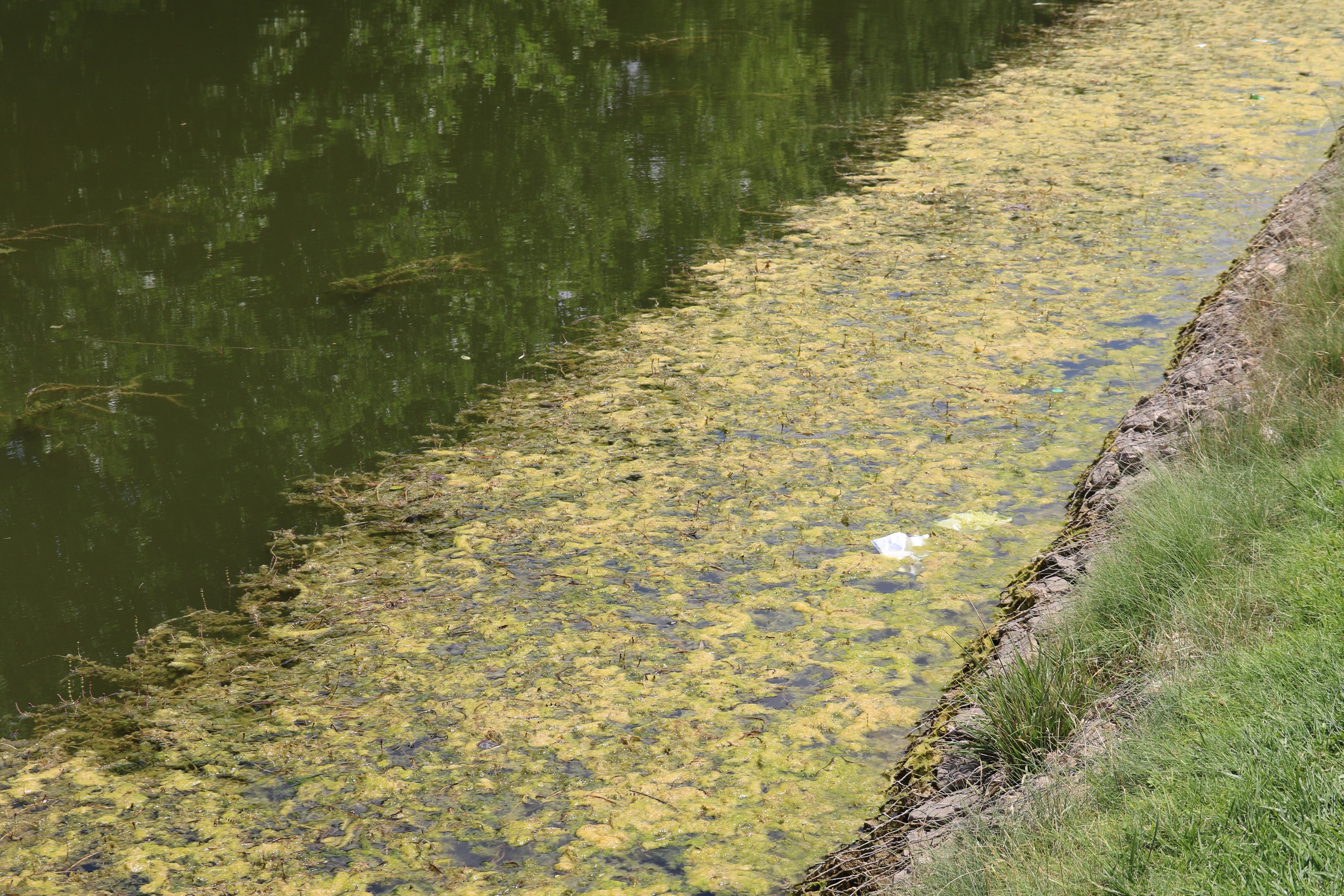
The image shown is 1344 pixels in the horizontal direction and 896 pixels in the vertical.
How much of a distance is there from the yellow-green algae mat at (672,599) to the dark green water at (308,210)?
60 centimetres

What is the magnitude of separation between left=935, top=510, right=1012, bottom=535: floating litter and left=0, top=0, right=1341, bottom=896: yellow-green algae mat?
0.11ft

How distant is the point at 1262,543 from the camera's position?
8.70ft

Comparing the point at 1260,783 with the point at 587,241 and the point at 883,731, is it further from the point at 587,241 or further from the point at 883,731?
the point at 587,241

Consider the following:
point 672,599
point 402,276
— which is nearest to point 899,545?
point 672,599

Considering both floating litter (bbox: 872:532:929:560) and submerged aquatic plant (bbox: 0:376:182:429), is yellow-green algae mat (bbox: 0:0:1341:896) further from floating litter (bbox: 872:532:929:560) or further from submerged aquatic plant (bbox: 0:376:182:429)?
submerged aquatic plant (bbox: 0:376:182:429)

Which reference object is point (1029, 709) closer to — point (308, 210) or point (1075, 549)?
point (1075, 549)

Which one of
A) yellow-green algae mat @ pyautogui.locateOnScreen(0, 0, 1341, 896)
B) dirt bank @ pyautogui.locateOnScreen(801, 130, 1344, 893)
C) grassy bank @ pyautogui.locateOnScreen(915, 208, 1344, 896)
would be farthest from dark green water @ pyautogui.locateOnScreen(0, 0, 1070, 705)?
grassy bank @ pyautogui.locateOnScreen(915, 208, 1344, 896)

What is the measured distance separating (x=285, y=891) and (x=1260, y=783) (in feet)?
6.48

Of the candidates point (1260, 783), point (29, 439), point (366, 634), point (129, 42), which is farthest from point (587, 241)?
point (129, 42)

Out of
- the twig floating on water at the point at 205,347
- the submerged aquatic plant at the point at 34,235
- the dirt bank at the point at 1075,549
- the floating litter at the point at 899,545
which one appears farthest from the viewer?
the submerged aquatic plant at the point at 34,235

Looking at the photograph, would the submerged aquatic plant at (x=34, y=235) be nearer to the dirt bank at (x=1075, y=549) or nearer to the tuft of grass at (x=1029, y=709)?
the dirt bank at (x=1075, y=549)

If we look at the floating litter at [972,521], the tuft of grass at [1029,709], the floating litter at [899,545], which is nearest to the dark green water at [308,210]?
the floating litter at [899,545]

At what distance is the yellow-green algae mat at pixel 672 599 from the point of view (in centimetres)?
265

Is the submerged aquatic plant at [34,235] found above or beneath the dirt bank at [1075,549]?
above
